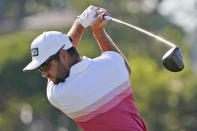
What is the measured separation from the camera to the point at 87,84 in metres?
7.03

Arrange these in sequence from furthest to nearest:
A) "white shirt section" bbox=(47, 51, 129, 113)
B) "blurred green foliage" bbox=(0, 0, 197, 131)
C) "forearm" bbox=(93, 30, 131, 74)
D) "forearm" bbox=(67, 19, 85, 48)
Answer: "blurred green foliage" bbox=(0, 0, 197, 131) < "forearm" bbox=(67, 19, 85, 48) < "forearm" bbox=(93, 30, 131, 74) < "white shirt section" bbox=(47, 51, 129, 113)

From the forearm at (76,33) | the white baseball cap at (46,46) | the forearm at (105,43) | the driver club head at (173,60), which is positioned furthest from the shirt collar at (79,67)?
the forearm at (76,33)

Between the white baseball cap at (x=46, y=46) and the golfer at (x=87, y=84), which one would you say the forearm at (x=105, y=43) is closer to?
the golfer at (x=87, y=84)

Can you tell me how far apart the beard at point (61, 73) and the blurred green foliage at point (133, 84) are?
1216 centimetres

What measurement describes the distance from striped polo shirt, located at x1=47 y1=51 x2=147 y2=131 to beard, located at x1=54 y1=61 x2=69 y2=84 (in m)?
0.03

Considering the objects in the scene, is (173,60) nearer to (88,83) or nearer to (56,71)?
(88,83)

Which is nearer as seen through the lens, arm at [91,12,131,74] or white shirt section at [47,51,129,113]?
white shirt section at [47,51,129,113]

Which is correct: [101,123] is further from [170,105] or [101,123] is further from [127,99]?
[170,105]

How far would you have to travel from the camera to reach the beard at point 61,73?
6891 mm

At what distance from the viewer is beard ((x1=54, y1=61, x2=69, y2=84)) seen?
6891 millimetres

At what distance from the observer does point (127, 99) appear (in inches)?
281

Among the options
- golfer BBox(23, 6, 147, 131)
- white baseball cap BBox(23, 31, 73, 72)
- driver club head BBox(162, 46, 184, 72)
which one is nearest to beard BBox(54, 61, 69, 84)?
golfer BBox(23, 6, 147, 131)

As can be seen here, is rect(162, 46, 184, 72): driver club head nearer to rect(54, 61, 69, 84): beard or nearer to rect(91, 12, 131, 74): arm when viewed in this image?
rect(91, 12, 131, 74): arm

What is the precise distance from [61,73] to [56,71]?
2.6 inches
